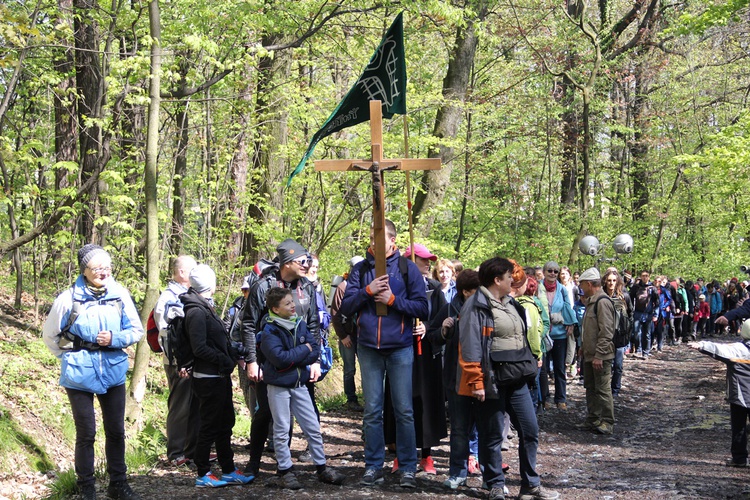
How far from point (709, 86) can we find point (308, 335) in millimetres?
30015

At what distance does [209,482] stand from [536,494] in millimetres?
2677

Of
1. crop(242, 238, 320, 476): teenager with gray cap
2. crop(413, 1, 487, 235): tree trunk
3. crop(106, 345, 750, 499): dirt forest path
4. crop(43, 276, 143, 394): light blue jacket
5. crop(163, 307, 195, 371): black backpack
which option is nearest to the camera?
crop(43, 276, 143, 394): light blue jacket

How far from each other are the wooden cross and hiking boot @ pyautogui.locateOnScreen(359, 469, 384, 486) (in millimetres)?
1364

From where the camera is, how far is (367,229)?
13.5 m

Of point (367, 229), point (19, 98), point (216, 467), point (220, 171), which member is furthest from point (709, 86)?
point (216, 467)

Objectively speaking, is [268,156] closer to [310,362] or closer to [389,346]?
[310,362]

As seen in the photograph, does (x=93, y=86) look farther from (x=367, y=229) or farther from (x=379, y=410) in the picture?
(x=379, y=410)

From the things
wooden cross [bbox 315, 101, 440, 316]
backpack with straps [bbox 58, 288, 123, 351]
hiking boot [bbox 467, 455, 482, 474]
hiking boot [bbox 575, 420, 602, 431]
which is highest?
wooden cross [bbox 315, 101, 440, 316]

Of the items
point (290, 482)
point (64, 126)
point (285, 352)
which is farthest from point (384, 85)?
point (64, 126)

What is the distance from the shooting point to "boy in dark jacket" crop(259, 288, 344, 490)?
21.0 ft

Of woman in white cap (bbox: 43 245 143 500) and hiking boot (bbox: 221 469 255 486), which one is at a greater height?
woman in white cap (bbox: 43 245 143 500)

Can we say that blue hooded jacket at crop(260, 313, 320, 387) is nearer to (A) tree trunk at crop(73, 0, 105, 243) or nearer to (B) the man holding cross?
(B) the man holding cross

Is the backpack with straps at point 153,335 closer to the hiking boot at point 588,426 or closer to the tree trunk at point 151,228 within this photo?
the tree trunk at point 151,228

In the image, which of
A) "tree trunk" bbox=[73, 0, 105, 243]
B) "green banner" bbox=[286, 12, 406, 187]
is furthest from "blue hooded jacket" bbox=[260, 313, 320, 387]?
"tree trunk" bbox=[73, 0, 105, 243]
